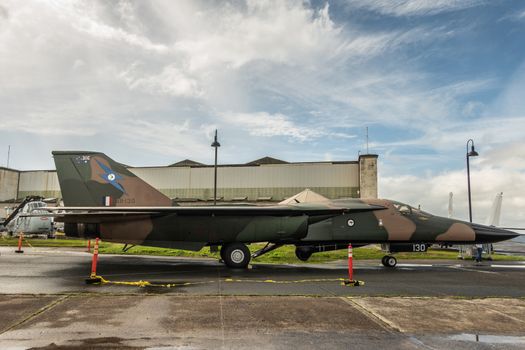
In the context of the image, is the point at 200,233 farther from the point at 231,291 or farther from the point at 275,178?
the point at 275,178

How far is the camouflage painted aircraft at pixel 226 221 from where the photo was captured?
41.1 feet

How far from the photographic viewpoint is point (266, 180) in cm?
3966

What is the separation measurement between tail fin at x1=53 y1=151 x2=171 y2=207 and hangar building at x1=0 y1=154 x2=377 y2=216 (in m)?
25.8

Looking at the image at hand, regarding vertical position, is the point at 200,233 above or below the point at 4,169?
below

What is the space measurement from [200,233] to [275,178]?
1061 inches

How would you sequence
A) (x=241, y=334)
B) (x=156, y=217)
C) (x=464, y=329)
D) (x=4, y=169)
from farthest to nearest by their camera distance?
(x=4, y=169)
(x=156, y=217)
(x=464, y=329)
(x=241, y=334)

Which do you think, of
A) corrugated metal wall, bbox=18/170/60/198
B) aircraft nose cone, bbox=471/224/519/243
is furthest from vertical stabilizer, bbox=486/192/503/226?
corrugated metal wall, bbox=18/170/60/198

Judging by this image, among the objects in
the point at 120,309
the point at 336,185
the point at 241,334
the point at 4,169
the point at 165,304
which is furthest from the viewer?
the point at 4,169

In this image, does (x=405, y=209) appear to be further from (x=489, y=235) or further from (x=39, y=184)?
(x=39, y=184)

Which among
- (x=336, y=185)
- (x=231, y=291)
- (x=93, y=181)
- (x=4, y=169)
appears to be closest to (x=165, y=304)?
(x=231, y=291)

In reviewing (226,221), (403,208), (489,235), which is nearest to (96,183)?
(226,221)

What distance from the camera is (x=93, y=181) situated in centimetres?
1301

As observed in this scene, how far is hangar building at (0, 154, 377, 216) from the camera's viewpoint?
37188 mm

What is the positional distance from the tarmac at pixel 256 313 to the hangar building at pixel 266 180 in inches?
1063
